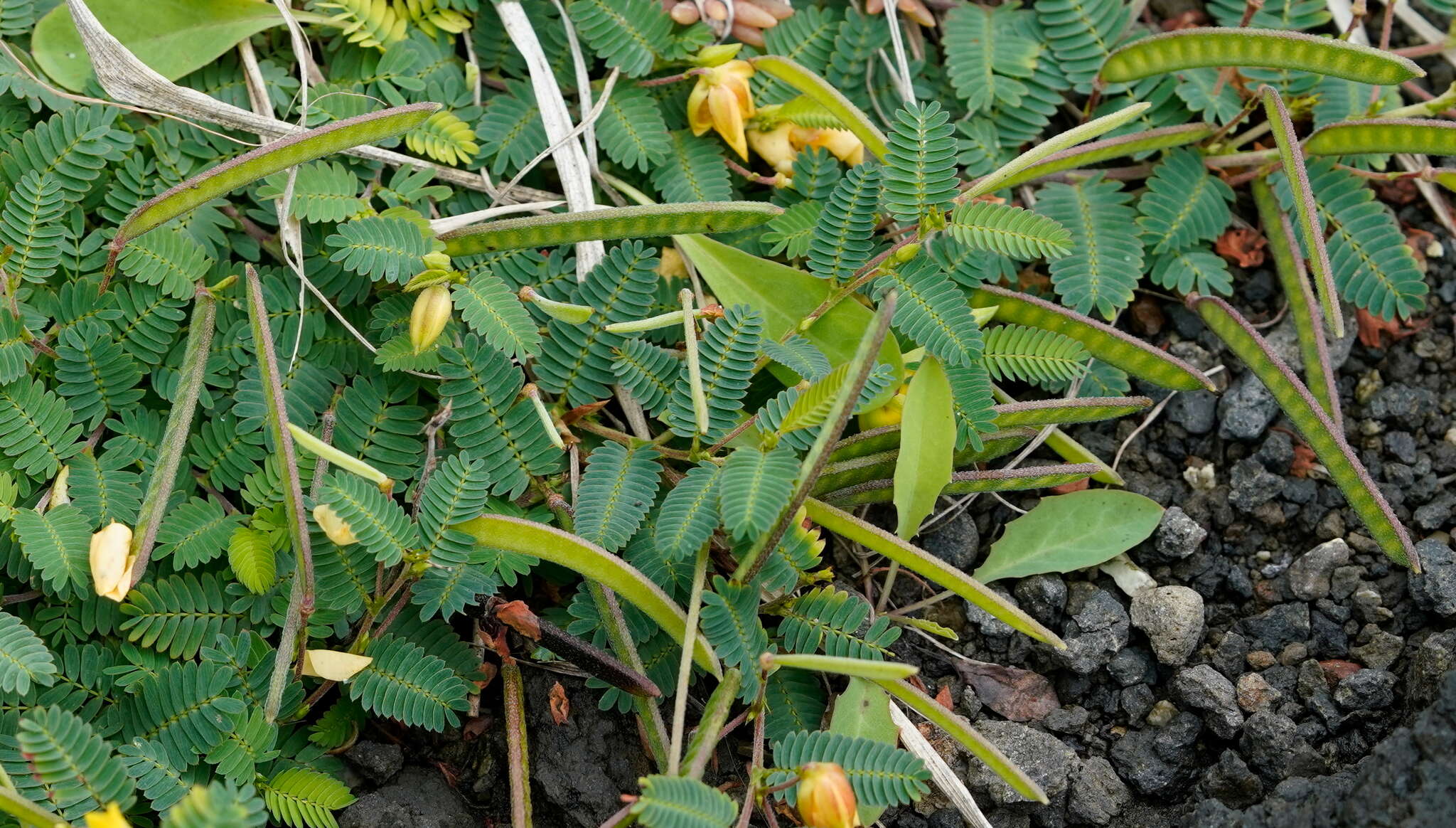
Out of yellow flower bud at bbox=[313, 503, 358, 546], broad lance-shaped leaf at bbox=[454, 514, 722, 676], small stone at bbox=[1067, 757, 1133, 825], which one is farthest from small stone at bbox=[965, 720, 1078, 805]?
yellow flower bud at bbox=[313, 503, 358, 546]

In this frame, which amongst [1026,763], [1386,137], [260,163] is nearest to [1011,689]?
[1026,763]

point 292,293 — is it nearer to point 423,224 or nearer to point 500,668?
point 423,224

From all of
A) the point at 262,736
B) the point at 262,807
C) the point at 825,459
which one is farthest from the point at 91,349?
the point at 825,459

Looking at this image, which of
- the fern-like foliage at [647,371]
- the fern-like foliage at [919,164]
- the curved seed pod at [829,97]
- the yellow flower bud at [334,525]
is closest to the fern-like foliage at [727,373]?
the fern-like foliage at [647,371]

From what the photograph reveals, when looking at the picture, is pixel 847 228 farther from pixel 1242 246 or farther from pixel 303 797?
pixel 303 797

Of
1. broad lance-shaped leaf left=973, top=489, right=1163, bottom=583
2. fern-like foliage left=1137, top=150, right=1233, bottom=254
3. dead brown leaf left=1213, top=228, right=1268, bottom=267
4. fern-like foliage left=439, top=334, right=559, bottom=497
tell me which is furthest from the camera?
dead brown leaf left=1213, top=228, right=1268, bottom=267

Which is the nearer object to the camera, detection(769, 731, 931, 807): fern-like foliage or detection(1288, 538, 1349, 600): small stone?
detection(769, 731, 931, 807): fern-like foliage

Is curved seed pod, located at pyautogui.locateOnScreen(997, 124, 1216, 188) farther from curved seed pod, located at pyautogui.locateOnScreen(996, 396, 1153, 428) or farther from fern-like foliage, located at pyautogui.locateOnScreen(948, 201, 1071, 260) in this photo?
curved seed pod, located at pyautogui.locateOnScreen(996, 396, 1153, 428)
